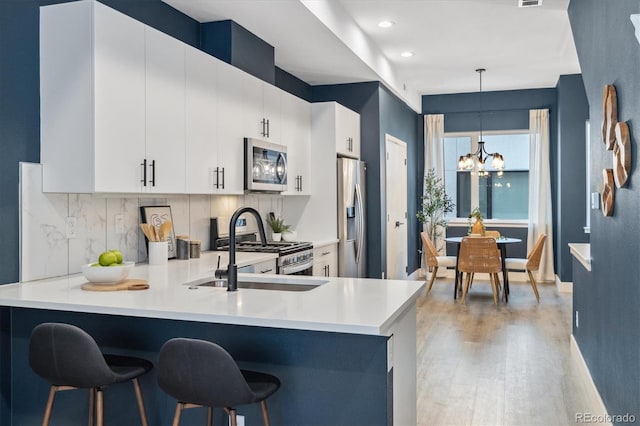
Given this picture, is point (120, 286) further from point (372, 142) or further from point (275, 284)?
point (372, 142)

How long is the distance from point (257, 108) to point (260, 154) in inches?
14.5

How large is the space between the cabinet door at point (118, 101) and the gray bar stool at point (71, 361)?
2.79ft

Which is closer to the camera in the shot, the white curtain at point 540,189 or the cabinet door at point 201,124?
the cabinet door at point 201,124

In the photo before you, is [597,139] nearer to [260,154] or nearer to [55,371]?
[260,154]

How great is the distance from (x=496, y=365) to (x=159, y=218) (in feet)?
8.84

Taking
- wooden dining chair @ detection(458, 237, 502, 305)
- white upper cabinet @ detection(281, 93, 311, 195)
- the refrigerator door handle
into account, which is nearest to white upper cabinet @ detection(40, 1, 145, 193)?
white upper cabinet @ detection(281, 93, 311, 195)

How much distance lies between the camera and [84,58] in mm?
2676

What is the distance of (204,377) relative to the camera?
184 cm

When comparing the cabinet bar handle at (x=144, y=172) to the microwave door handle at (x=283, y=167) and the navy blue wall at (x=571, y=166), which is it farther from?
the navy blue wall at (x=571, y=166)

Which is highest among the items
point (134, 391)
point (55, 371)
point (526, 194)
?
point (526, 194)

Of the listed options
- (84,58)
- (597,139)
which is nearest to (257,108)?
(84,58)

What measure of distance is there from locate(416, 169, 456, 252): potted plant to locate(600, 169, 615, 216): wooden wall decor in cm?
580

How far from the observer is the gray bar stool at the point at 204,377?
71.3 inches

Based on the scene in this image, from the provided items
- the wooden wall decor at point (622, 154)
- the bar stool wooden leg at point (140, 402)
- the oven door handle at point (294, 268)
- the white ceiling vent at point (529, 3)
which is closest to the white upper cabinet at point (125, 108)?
the oven door handle at point (294, 268)
